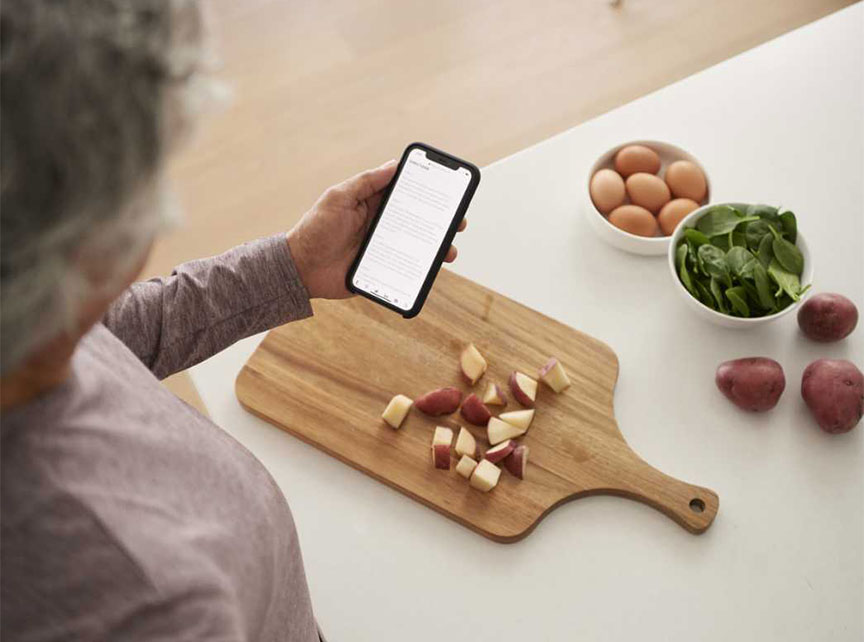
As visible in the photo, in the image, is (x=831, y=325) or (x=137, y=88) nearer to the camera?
(x=137, y=88)

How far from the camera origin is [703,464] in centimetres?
99

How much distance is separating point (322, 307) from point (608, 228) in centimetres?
41

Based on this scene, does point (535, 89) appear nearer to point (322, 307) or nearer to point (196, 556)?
point (322, 307)

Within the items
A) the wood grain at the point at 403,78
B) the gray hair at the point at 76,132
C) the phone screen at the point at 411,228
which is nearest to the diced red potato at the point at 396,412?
the phone screen at the point at 411,228

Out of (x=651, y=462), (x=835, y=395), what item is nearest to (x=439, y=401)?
(x=651, y=462)

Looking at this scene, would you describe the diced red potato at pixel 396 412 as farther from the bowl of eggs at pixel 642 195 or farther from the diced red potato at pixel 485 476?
the bowl of eggs at pixel 642 195

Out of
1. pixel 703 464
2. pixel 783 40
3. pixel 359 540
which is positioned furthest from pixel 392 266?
pixel 783 40

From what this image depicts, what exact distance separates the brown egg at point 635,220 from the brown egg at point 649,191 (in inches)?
0.6

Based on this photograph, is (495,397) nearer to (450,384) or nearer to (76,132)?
(450,384)

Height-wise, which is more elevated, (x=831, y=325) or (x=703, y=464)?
(x=831, y=325)

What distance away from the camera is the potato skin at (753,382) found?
0.98m

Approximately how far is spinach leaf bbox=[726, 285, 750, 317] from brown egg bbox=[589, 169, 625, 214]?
0.21 m

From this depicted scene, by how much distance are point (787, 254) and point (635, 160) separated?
248 mm

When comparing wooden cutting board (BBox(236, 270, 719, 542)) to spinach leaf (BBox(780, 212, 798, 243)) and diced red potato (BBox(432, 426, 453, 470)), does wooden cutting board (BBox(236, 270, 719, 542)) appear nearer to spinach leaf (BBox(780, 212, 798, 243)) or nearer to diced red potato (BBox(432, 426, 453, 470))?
diced red potato (BBox(432, 426, 453, 470))
